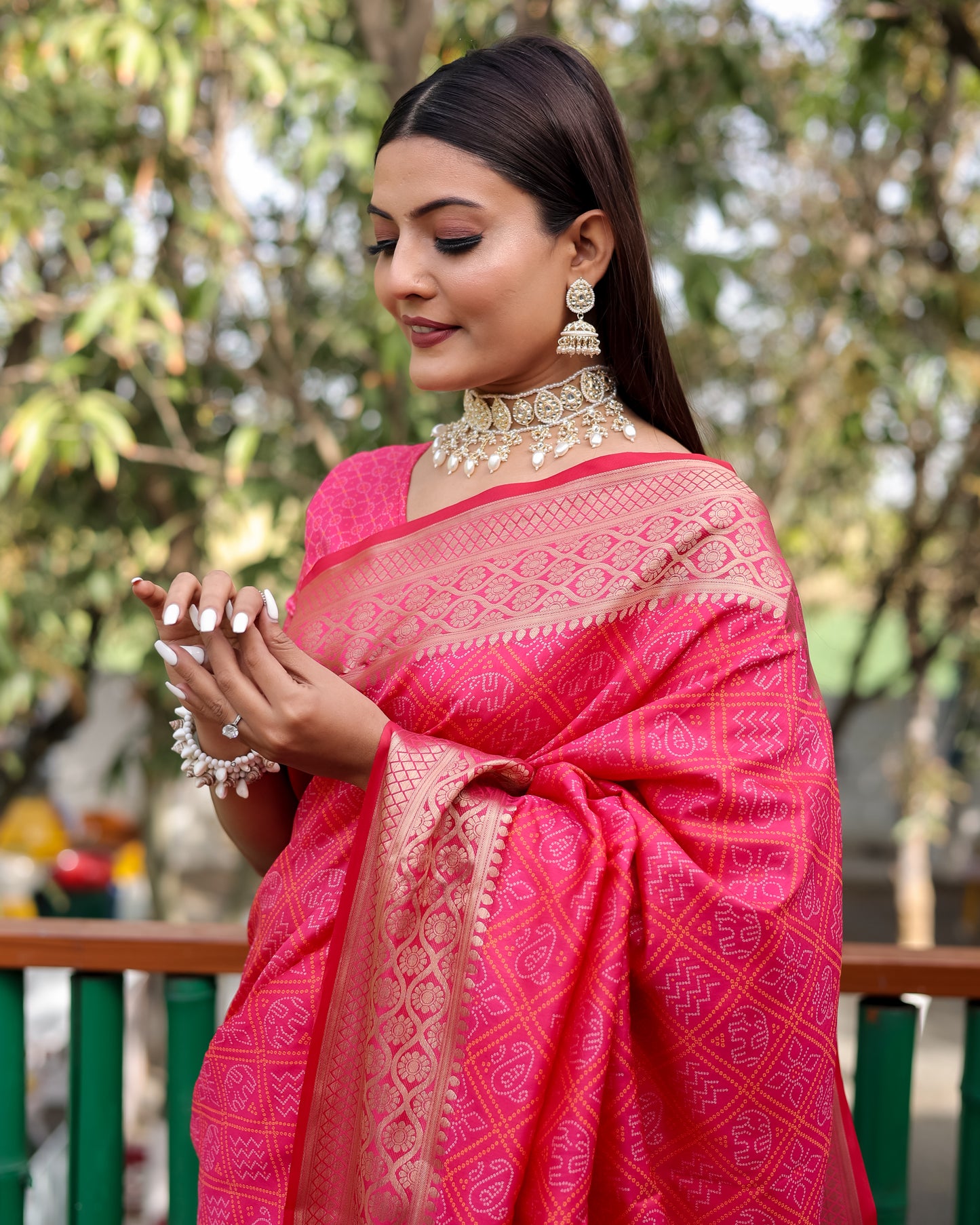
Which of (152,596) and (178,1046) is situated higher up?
(152,596)

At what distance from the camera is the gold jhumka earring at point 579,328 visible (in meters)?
1.35

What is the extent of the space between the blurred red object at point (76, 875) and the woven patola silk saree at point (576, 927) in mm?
6116

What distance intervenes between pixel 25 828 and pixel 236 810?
6.03m

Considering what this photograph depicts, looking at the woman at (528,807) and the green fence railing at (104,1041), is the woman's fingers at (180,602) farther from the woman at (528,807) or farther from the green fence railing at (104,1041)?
the green fence railing at (104,1041)

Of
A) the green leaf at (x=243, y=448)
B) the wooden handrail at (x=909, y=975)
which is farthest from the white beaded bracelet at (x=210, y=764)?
the green leaf at (x=243, y=448)

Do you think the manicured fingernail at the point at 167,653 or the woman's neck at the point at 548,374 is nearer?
the manicured fingernail at the point at 167,653

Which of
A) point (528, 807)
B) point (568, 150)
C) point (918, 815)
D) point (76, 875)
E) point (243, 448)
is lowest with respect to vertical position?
point (76, 875)

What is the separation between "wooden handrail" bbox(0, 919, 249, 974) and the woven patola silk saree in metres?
0.35

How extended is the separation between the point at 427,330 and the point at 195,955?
0.92 m

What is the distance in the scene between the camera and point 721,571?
1249 millimetres

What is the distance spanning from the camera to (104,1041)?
1.67 m

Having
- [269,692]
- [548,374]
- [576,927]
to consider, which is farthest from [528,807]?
[548,374]

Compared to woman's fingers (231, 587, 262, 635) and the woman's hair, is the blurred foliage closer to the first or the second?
the woman's hair

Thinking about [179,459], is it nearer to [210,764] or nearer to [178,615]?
[210,764]
